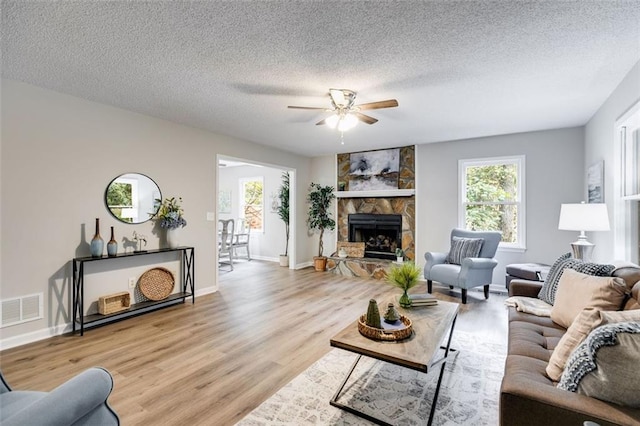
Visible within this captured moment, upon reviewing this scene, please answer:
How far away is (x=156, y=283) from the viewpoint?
3930 mm

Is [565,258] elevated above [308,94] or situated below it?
below

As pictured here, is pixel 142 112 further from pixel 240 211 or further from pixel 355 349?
pixel 240 211

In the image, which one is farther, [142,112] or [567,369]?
[142,112]

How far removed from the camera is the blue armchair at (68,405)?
36.9 inches

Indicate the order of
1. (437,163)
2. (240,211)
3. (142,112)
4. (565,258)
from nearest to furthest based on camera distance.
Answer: (565,258) < (142,112) < (437,163) < (240,211)

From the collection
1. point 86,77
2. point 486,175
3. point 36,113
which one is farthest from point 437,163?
point 36,113

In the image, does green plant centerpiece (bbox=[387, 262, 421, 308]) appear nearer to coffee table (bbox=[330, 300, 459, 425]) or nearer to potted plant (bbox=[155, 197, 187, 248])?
coffee table (bbox=[330, 300, 459, 425])

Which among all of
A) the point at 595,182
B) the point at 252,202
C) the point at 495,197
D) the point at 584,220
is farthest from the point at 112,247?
the point at 595,182

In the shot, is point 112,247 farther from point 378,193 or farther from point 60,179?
point 378,193

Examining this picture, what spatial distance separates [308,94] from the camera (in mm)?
3186

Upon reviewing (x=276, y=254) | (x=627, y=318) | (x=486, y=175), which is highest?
(x=486, y=175)

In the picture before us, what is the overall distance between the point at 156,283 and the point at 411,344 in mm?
3442

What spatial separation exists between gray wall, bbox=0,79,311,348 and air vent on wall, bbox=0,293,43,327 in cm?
5

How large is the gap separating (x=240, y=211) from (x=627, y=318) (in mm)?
7896
